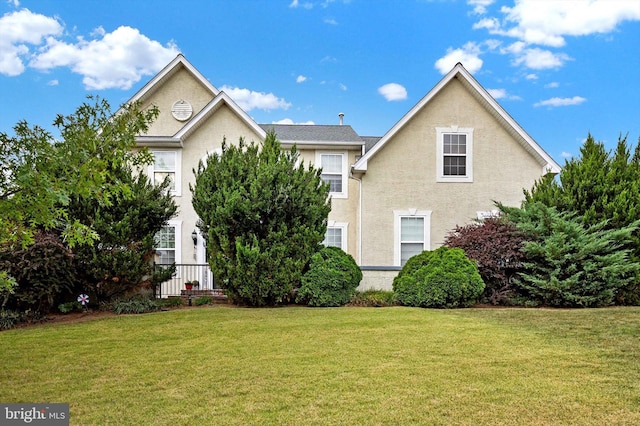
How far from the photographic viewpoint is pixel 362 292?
14484mm


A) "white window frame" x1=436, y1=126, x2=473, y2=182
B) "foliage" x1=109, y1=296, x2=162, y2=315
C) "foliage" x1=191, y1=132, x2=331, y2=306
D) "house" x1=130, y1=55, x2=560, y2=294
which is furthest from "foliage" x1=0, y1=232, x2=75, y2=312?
"white window frame" x1=436, y1=126, x2=473, y2=182

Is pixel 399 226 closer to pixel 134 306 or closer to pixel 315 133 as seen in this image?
pixel 315 133

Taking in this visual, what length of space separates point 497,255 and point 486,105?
260 inches

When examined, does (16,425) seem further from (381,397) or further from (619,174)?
(619,174)

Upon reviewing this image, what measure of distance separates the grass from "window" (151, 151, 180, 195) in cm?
787

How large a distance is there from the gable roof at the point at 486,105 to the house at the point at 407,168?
0.03 m

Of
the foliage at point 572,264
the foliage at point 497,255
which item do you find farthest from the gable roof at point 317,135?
the foliage at point 572,264

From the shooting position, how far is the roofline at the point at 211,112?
17500 mm

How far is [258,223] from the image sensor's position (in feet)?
42.4

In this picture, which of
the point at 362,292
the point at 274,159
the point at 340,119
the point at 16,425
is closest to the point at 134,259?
the point at 274,159

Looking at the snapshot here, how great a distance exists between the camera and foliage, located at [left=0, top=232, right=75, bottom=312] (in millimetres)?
11109

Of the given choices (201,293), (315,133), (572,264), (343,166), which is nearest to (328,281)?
(201,293)

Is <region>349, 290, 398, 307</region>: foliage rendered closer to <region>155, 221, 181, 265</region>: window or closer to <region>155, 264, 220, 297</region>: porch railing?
<region>155, 264, 220, 297</region>: porch railing

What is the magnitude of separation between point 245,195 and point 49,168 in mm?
6845
